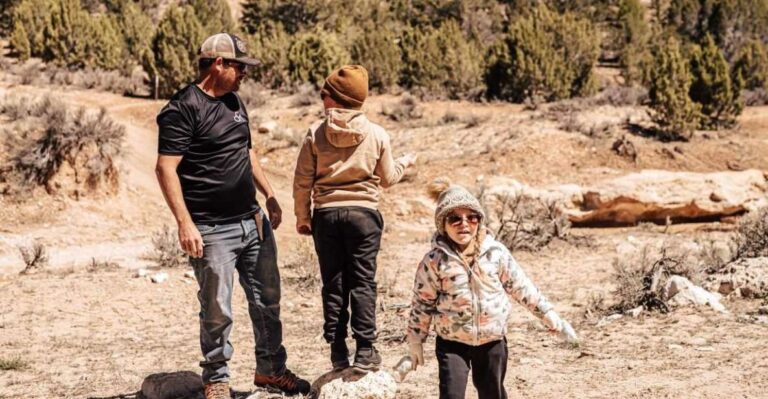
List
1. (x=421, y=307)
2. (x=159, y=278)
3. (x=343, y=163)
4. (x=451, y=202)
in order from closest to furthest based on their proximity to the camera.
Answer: (x=451, y=202) → (x=421, y=307) → (x=343, y=163) → (x=159, y=278)

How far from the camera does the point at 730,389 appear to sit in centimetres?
381

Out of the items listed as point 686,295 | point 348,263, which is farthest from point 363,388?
point 686,295

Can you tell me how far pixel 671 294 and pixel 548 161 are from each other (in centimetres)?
709

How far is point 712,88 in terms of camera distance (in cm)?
1448

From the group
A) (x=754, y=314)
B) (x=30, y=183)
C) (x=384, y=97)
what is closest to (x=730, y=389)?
(x=754, y=314)

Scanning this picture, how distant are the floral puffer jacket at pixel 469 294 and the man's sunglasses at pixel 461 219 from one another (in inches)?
3.7

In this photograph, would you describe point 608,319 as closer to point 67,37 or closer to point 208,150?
point 208,150

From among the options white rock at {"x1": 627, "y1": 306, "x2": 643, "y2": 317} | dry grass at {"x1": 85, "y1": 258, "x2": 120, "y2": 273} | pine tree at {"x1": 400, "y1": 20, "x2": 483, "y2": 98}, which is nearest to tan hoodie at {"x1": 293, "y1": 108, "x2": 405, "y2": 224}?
white rock at {"x1": 627, "y1": 306, "x2": 643, "y2": 317}

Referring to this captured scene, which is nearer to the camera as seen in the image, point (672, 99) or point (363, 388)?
point (363, 388)

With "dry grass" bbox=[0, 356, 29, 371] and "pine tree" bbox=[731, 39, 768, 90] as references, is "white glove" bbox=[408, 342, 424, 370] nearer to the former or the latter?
"dry grass" bbox=[0, 356, 29, 371]

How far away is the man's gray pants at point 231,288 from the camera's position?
3428 mm

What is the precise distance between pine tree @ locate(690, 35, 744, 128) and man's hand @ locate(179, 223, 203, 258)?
516 inches

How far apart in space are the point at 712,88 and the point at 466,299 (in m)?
13.2

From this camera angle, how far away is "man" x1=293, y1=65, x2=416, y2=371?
3.48m
